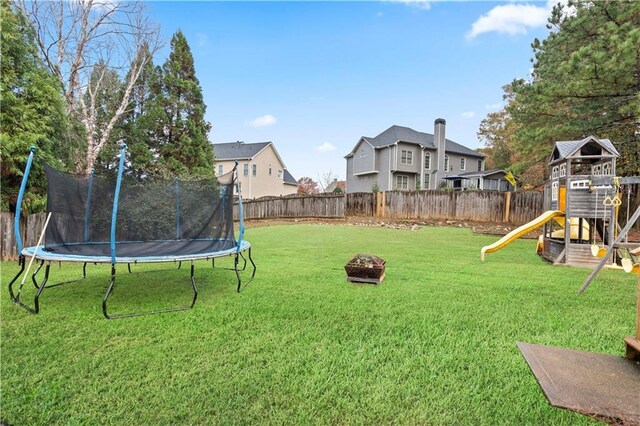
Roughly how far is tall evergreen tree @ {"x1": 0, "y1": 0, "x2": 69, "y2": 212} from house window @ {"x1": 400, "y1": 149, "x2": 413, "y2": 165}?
20632 mm

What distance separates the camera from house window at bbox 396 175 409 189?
24.7 meters

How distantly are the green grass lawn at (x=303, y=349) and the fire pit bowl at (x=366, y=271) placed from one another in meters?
0.19

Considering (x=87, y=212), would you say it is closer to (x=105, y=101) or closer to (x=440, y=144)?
(x=105, y=101)

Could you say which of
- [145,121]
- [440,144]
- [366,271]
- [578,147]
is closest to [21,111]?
[366,271]

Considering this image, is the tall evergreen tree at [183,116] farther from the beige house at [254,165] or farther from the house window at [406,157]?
the house window at [406,157]

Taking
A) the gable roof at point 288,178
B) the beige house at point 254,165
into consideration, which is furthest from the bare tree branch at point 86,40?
the gable roof at point 288,178

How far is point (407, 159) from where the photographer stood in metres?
24.3

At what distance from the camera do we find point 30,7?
1095cm

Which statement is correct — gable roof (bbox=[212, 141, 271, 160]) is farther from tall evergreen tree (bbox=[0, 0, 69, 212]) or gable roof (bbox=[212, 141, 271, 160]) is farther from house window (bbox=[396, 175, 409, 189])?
tall evergreen tree (bbox=[0, 0, 69, 212])

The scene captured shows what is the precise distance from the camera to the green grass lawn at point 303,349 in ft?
5.62

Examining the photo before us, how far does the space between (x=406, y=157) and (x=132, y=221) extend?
2254 centimetres

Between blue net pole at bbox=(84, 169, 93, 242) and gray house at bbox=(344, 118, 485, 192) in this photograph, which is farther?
gray house at bbox=(344, 118, 485, 192)

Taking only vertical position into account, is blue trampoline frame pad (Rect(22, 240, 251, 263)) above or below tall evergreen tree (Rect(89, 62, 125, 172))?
below

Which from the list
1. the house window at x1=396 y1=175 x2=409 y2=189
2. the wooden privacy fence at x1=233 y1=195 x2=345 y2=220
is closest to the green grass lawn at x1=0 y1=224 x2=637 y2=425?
the wooden privacy fence at x1=233 y1=195 x2=345 y2=220
